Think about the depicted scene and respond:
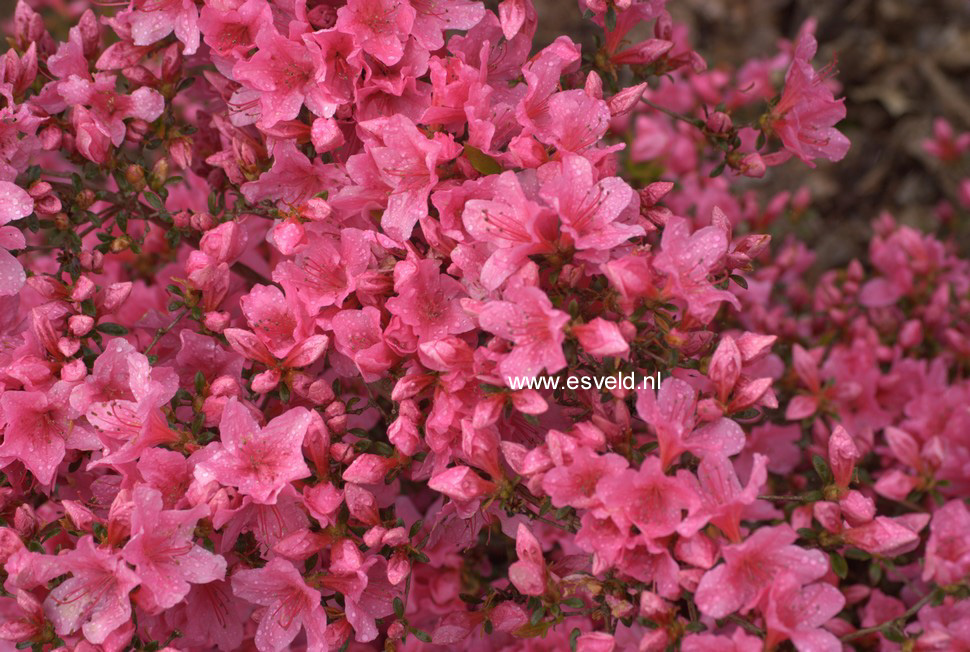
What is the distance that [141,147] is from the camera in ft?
6.23

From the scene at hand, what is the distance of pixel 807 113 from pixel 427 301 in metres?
0.91

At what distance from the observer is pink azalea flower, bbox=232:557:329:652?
1526mm

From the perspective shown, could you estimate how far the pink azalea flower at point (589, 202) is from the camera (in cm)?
147

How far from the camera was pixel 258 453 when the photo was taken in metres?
1.54

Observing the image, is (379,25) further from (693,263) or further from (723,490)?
(723,490)

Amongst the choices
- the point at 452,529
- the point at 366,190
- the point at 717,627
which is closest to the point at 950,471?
the point at 717,627

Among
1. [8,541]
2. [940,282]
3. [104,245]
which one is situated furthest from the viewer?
[940,282]

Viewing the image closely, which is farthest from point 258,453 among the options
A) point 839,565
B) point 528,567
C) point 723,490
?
point 839,565

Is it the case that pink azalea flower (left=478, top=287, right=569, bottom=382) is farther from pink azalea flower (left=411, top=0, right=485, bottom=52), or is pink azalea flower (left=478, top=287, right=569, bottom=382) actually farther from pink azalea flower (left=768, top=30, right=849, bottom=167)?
pink azalea flower (left=768, top=30, right=849, bottom=167)

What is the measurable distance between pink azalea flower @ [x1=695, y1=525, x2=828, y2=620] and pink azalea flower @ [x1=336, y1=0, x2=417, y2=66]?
100cm

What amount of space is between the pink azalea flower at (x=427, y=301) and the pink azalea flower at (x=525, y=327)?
4.9 inches

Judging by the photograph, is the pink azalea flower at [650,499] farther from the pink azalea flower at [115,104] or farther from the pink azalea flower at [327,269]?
the pink azalea flower at [115,104]

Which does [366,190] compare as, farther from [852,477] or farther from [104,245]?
[852,477]

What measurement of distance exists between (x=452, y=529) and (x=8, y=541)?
75 centimetres
